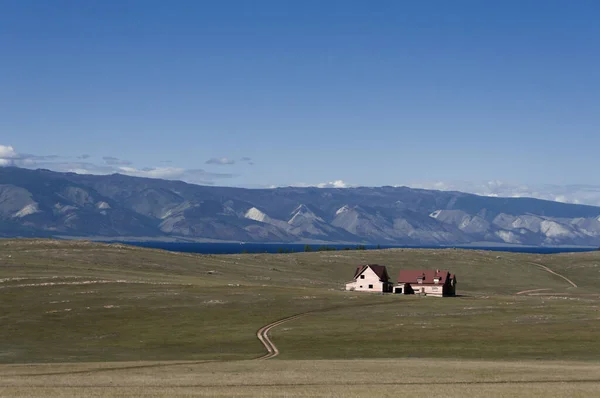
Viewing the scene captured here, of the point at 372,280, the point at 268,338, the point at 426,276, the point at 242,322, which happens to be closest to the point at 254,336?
the point at 268,338

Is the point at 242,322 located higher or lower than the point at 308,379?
lower

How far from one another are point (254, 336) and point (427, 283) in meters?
67.0

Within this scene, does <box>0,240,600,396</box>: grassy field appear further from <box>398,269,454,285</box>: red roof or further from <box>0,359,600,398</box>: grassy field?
<box>398,269,454,285</box>: red roof

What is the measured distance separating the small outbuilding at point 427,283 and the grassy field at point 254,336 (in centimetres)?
1469

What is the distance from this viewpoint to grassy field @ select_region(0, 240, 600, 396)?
2140 inches

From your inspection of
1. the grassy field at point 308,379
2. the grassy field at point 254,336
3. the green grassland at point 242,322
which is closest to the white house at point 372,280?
the green grassland at point 242,322

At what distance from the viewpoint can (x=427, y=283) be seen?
150 meters

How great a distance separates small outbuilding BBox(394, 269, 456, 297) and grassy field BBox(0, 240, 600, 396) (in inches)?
578

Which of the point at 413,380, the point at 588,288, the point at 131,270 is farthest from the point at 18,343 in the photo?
the point at 588,288

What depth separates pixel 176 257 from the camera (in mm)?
194875

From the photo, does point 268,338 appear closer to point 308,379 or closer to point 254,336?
point 254,336

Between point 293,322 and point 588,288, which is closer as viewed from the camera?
point 293,322

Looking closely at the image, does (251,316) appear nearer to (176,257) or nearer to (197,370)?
(197,370)

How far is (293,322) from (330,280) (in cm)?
9365
